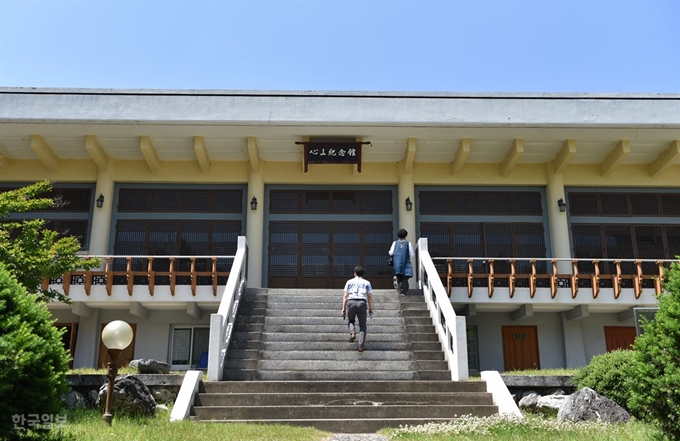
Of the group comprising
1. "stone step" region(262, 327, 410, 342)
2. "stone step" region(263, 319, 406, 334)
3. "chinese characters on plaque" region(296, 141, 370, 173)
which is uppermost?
"chinese characters on plaque" region(296, 141, 370, 173)

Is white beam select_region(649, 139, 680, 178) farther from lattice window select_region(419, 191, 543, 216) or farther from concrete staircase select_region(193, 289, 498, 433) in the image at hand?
concrete staircase select_region(193, 289, 498, 433)

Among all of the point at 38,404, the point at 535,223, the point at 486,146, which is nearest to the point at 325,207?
the point at 486,146

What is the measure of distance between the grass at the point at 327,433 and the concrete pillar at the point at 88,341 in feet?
24.3

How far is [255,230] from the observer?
1550 cm

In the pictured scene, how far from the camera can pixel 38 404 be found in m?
5.05

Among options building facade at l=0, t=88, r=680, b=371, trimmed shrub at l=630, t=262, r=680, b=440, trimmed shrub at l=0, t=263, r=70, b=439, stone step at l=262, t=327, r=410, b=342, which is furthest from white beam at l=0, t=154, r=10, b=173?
trimmed shrub at l=630, t=262, r=680, b=440

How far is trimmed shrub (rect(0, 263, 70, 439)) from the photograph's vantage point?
15.8 ft

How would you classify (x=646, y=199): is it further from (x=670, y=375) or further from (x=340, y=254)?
(x=670, y=375)

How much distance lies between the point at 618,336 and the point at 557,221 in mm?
3119

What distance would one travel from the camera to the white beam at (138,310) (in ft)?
46.2

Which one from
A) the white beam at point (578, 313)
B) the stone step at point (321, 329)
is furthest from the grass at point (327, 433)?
the white beam at point (578, 313)

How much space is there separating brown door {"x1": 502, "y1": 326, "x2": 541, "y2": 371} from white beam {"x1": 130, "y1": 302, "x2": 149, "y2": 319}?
856 centimetres

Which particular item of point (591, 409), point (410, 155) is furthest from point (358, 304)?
point (410, 155)

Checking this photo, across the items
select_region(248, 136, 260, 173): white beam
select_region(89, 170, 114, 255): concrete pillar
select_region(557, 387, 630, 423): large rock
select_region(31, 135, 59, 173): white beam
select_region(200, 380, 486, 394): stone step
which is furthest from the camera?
select_region(89, 170, 114, 255): concrete pillar
